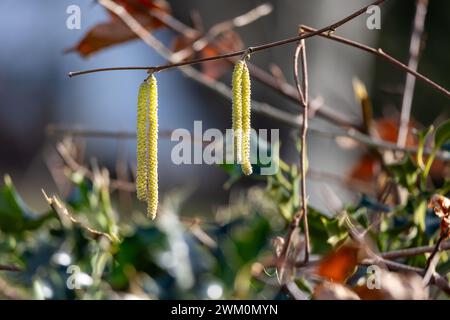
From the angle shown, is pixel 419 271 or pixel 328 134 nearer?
pixel 419 271

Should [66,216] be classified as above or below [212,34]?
below

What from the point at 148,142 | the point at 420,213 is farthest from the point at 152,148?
the point at 420,213

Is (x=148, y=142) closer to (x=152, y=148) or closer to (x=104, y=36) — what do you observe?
(x=152, y=148)

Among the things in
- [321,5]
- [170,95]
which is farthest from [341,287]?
[170,95]

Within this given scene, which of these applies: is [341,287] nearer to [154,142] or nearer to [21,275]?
[154,142]

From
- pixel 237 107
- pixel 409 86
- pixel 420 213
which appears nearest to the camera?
pixel 237 107

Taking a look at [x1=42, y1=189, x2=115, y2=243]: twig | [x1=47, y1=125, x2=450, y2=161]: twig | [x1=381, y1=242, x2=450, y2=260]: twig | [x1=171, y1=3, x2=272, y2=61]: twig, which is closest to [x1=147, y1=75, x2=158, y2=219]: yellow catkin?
[x1=42, y1=189, x2=115, y2=243]: twig
